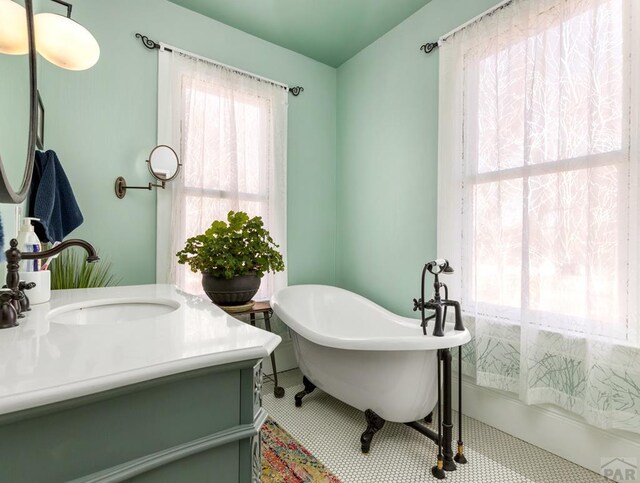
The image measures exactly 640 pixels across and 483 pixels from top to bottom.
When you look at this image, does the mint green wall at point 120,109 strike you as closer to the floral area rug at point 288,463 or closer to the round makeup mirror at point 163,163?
the round makeup mirror at point 163,163

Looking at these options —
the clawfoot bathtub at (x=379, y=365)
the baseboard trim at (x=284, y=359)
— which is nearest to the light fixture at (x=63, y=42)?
the clawfoot bathtub at (x=379, y=365)

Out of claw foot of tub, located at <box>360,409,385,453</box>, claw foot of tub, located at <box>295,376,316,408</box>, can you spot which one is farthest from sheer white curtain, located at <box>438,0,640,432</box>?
claw foot of tub, located at <box>295,376,316,408</box>

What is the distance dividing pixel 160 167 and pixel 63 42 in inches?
39.5

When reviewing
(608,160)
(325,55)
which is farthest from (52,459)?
(325,55)

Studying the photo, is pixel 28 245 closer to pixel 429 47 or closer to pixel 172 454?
pixel 172 454

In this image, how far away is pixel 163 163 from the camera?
2.19 meters

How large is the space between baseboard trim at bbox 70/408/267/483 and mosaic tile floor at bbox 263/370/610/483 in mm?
1135

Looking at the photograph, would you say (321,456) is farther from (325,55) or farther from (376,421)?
(325,55)

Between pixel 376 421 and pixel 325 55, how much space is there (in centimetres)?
288

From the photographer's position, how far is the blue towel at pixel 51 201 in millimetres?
1521

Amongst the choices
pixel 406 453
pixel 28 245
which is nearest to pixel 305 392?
pixel 406 453

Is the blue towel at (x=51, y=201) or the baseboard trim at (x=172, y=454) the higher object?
the blue towel at (x=51, y=201)

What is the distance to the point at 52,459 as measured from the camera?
464 mm

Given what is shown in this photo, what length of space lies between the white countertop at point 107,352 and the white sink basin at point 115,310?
23 centimetres
